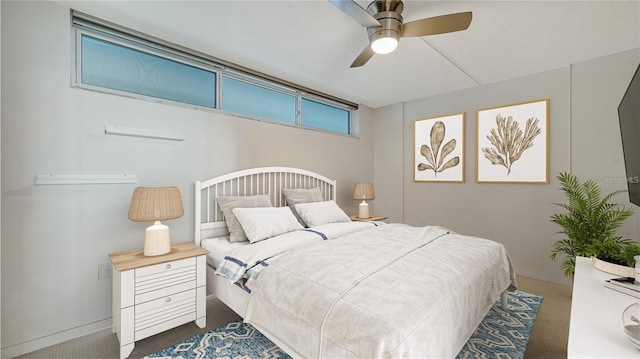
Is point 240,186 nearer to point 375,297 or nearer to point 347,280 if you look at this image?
point 347,280

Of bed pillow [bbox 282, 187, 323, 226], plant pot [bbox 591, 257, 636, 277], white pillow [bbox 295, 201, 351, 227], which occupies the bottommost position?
plant pot [bbox 591, 257, 636, 277]

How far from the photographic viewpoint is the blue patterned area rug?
1.85 meters

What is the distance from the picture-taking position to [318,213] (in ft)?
10.1

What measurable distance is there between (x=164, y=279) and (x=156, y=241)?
295 millimetres

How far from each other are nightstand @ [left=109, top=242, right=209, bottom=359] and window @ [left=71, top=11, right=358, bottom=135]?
1419 millimetres

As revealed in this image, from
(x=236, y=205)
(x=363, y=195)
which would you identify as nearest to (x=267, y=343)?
(x=236, y=205)

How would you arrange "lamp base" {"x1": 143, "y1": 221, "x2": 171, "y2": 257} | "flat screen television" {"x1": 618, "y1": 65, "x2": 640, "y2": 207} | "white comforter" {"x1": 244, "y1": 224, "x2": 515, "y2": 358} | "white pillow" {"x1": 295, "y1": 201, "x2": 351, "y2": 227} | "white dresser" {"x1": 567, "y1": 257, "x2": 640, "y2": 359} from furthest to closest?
1. "white pillow" {"x1": 295, "y1": 201, "x2": 351, "y2": 227}
2. "lamp base" {"x1": 143, "y1": 221, "x2": 171, "y2": 257}
3. "flat screen television" {"x1": 618, "y1": 65, "x2": 640, "y2": 207}
4. "white comforter" {"x1": 244, "y1": 224, "x2": 515, "y2": 358}
5. "white dresser" {"x1": 567, "y1": 257, "x2": 640, "y2": 359}

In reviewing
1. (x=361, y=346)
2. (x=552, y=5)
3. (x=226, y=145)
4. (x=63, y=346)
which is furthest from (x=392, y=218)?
(x=63, y=346)

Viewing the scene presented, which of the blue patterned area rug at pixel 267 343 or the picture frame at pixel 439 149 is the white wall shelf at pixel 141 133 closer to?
the blue patterned area rug at pixel 267 343

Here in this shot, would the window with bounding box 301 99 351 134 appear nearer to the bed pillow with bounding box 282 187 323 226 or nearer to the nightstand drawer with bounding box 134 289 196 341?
the bed pillow with bounding box 282 187 323 226

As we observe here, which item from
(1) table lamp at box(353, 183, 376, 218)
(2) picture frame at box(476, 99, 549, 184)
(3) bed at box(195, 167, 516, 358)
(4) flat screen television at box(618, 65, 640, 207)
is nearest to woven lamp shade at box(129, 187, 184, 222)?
(3) bed at box(195, 167, 516, 358)

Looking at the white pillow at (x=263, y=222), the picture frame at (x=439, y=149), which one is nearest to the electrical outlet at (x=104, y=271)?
the white pillow at (x=263, y=222)

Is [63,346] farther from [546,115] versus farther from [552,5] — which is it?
[546,115]

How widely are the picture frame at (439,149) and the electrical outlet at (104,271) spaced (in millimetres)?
3914
